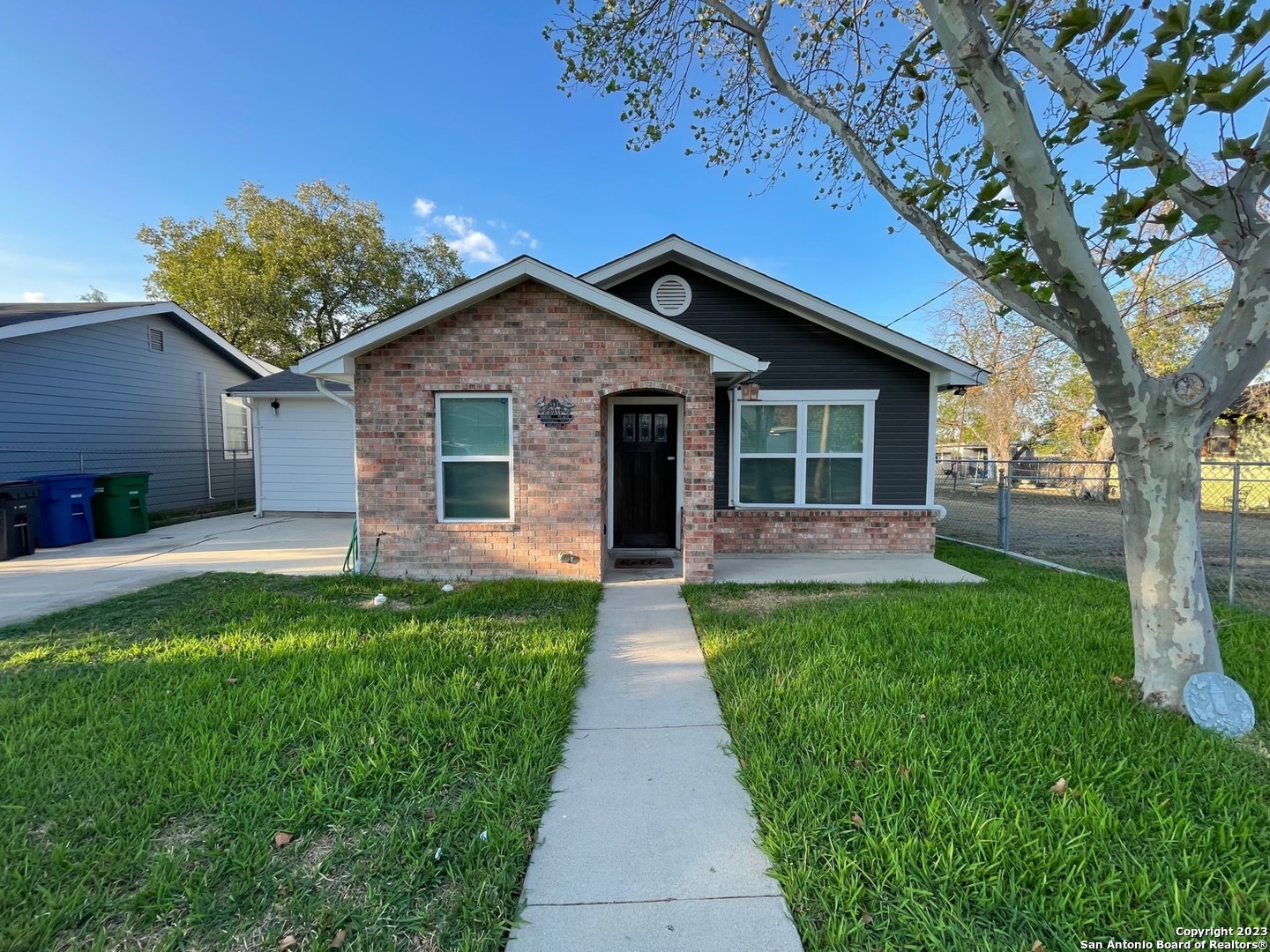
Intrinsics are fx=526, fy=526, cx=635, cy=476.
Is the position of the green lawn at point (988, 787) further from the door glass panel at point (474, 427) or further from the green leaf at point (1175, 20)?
the door glass panel at point (474, 427)

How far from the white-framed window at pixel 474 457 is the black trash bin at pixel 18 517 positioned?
21.2ft

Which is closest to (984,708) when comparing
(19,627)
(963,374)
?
(963,374)

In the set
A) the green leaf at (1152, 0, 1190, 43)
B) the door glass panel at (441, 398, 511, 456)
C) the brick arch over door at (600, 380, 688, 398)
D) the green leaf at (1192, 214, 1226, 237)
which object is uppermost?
the green leaf at (1152, 0, 1190, 43)

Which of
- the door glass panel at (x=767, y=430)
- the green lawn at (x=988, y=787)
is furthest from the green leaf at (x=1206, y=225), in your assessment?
the door glass panel at (x=767, y=430)

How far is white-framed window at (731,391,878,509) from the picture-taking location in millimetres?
7801

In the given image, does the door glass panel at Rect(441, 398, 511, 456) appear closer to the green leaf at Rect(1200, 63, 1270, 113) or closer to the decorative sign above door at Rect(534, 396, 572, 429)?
the decorative sign above door at Rect(534, 396, 572, 429)

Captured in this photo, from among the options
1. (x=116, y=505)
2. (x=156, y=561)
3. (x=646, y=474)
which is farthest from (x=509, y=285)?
(x=116, y=505)

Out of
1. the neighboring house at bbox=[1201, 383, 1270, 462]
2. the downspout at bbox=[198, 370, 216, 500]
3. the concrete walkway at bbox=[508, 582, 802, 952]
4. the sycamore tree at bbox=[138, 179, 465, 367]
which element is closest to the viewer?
the concrete walkway at bbox=[508, 582, 802, 952]

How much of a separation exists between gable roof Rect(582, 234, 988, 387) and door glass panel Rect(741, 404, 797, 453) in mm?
1437

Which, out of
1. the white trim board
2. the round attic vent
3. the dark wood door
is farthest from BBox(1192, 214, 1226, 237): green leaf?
the round attic vent

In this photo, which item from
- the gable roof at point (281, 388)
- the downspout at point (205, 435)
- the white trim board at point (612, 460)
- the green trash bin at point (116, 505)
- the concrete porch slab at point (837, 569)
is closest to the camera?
the concrete porch slab at point (837, 569)

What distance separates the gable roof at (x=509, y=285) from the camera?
5.68m

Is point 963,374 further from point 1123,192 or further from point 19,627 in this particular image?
point 19,627

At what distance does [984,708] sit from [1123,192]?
2.79 metres
